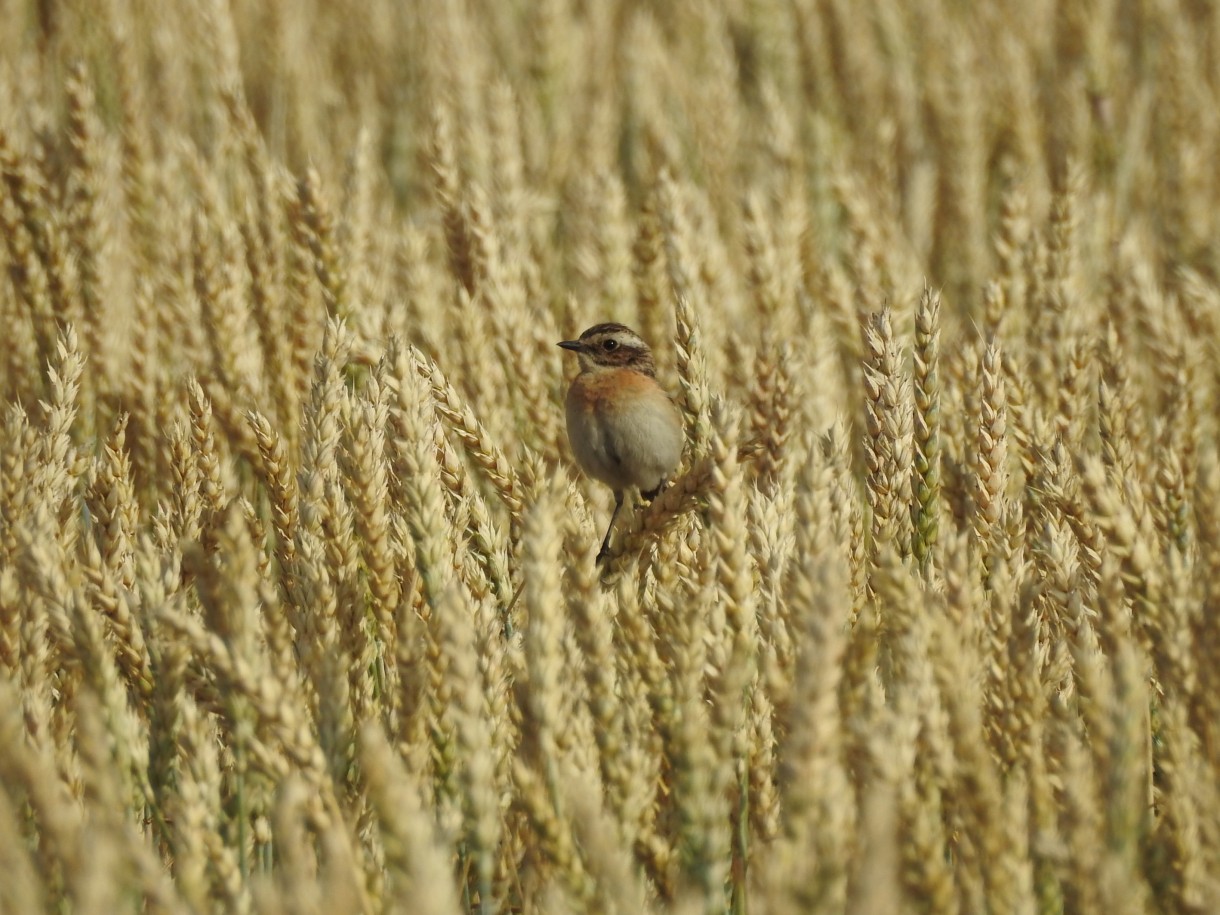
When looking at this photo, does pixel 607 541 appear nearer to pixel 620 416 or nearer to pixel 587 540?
pixel 620 416

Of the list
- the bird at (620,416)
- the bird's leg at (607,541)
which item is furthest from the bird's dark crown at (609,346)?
the bird's leg at (607,541)

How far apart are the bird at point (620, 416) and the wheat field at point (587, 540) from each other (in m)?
0.12

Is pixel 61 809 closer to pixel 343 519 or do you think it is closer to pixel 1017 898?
pixel 343 519

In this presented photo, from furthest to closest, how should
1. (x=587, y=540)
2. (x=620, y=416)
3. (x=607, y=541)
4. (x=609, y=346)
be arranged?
1. (x=609, y=346)
2. (x=620, y=416)
3. (x=607, y=541)
4. (x=587, y=540)

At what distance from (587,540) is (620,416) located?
1737mm

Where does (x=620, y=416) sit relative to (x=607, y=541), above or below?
above

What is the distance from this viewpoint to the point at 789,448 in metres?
3.46

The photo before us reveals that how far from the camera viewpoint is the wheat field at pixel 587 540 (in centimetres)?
195

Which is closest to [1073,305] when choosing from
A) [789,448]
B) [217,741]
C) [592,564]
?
[789,448]

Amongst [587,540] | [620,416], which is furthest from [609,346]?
[587,540]

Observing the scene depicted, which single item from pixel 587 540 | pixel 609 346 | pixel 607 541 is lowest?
pixel 607 541

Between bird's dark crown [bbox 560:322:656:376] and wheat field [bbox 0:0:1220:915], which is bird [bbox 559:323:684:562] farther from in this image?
wheat field [bbox 0:0:1220:915]

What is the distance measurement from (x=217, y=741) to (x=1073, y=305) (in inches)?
93.9

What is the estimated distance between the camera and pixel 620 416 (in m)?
3.93
